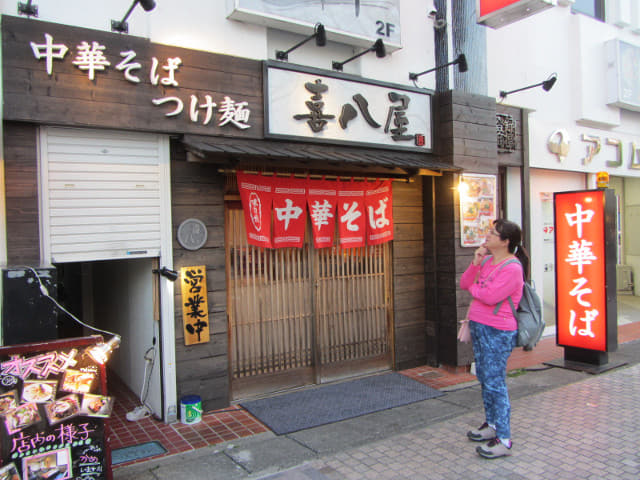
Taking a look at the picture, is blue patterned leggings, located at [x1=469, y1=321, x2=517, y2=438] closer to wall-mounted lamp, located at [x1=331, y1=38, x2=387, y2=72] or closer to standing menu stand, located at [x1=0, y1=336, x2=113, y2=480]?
standing menu stand, located at [x1=0, y1=336, x2=113, y2=480]

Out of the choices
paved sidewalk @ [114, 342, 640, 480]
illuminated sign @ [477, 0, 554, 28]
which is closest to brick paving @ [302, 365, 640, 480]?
paved sidewalk @ [114, 342, 640, 480]

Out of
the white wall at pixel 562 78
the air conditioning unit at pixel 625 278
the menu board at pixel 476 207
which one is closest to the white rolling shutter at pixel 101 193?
the menu board at pixel 476 207

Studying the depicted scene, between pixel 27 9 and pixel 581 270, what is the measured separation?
858 centimetres

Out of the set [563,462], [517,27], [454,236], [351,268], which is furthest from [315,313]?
[517,27]

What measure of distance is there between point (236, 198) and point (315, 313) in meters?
2.16

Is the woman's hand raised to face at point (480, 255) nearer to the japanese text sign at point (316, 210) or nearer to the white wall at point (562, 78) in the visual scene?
the japanese text sign at point (316, 210)

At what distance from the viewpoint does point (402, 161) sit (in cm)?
736

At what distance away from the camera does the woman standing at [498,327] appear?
5.07m

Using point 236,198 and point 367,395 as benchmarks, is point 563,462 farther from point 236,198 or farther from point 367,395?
point 236,198

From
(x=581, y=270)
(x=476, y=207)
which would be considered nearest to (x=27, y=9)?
(x=476, y=207)

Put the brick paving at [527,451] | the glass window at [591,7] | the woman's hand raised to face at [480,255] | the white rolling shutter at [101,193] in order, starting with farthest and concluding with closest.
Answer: the glass window at [591,7] → the white rolling shutter at [101,193] → the woman's hand raised to face at [480,255] → the brick paving at [527,451]

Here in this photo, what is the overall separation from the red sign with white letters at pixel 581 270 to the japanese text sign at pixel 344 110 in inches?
105

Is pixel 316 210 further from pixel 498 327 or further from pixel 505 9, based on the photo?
pixel 505 9

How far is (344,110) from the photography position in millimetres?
7371
